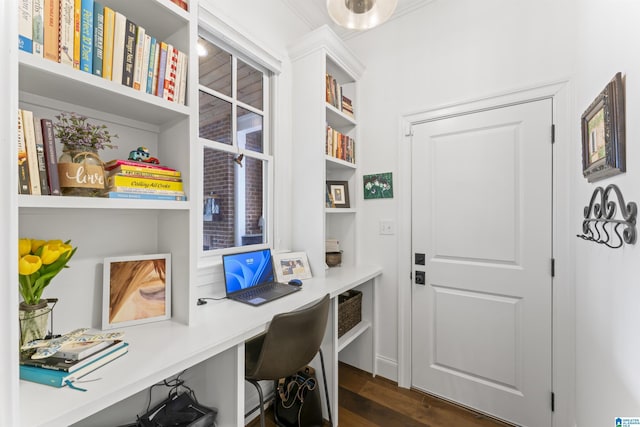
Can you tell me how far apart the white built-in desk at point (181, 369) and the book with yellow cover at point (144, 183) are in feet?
1.94

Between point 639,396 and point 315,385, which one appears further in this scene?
point 315,385

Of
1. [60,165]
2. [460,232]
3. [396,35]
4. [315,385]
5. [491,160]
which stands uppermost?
[396,35]

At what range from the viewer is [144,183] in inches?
43.2

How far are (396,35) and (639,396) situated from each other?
2.48 metres

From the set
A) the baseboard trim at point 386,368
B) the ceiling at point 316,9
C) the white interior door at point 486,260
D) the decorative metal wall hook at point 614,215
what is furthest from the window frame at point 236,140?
the decorative metal wall hook at point 614,215

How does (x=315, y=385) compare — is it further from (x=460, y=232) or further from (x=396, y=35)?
(x=396, y=35)

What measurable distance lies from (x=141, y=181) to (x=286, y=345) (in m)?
0.92

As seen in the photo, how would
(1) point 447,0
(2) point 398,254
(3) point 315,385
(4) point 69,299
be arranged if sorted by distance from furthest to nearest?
(2) point 398,254 → (1) point 447,0 → (3) point 315,385 → (4) point 69,299

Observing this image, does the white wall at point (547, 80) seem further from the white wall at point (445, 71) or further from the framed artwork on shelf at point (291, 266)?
the framed artwork on shelf at point (291, 266)

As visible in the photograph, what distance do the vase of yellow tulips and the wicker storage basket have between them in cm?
160

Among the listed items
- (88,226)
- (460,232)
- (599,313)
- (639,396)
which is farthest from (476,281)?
(88,226)

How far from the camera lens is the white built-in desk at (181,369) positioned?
73cm

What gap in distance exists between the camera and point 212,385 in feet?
4.08

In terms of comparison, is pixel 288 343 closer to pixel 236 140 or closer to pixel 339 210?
pixel 339 210
